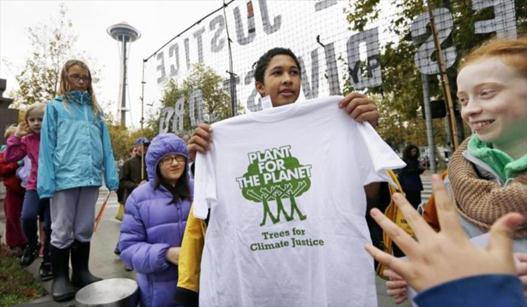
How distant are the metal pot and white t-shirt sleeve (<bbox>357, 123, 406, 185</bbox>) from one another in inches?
62.1

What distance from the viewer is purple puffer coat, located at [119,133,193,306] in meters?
1.84

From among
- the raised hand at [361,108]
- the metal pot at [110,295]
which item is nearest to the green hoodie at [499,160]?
the raised hand at [361,108]

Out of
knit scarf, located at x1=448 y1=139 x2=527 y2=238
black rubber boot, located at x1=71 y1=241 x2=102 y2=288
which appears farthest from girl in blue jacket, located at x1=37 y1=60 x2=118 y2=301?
knit scarf, located at x1=448 y1=139 x2=527 y2=238

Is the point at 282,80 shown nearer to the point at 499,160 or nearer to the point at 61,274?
the point at 499,160

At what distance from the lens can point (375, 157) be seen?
127cm

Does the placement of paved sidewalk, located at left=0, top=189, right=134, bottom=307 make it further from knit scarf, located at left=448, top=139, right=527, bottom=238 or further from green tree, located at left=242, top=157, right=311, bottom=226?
knit scarf, located at left=448, top=139, right=527, bottom=238

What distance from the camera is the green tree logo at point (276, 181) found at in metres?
1.38

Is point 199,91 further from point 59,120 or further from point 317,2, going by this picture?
point 59,120

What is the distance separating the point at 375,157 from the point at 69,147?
2599mm

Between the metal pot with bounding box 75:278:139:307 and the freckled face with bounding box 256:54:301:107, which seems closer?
the freckled face with bounding box 256:54:301:107

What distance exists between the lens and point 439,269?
1.87ft

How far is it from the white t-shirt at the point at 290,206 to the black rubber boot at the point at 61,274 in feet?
6.95

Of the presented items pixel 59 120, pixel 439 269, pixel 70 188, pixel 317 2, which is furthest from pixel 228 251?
pixel 317 2

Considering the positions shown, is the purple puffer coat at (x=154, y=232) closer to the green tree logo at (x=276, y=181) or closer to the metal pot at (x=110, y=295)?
the metal pot at (x=110, y=295)
